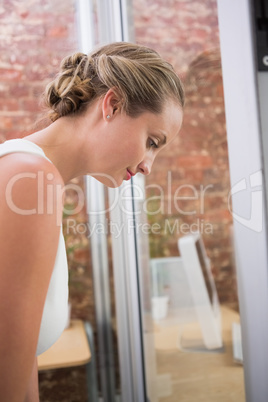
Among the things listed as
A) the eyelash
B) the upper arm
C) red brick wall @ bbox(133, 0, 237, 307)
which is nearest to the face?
the eyelash

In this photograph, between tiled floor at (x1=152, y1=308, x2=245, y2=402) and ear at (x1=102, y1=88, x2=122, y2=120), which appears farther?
tiled floor at (x1=152, y1=308, x2=245, y2=402)

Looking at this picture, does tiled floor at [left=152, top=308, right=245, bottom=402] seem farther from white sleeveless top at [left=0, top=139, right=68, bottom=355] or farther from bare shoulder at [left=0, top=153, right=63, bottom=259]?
bare shoulder at [left=0, top=153, right=63, bottom=259]

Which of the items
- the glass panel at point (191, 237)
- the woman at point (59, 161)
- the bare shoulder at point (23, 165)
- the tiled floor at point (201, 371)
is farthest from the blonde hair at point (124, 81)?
the tiled floor at point (201, 371)

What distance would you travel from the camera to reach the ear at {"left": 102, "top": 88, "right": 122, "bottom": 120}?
2.77 ft

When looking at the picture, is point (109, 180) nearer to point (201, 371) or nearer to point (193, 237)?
point (193, 237)

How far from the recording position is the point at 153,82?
86 centimetres

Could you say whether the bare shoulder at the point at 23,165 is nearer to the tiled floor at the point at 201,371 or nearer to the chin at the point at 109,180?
the chin at the point at 109,180

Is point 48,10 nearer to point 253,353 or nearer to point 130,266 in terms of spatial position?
point 130,266

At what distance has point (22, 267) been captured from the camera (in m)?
0.60

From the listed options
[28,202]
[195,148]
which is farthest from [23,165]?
[195,148]

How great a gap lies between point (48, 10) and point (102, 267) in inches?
54.6

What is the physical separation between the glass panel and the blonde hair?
121 mm

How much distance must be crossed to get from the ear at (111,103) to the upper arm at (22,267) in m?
0.27

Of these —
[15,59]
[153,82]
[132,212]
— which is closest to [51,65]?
[15,59]
